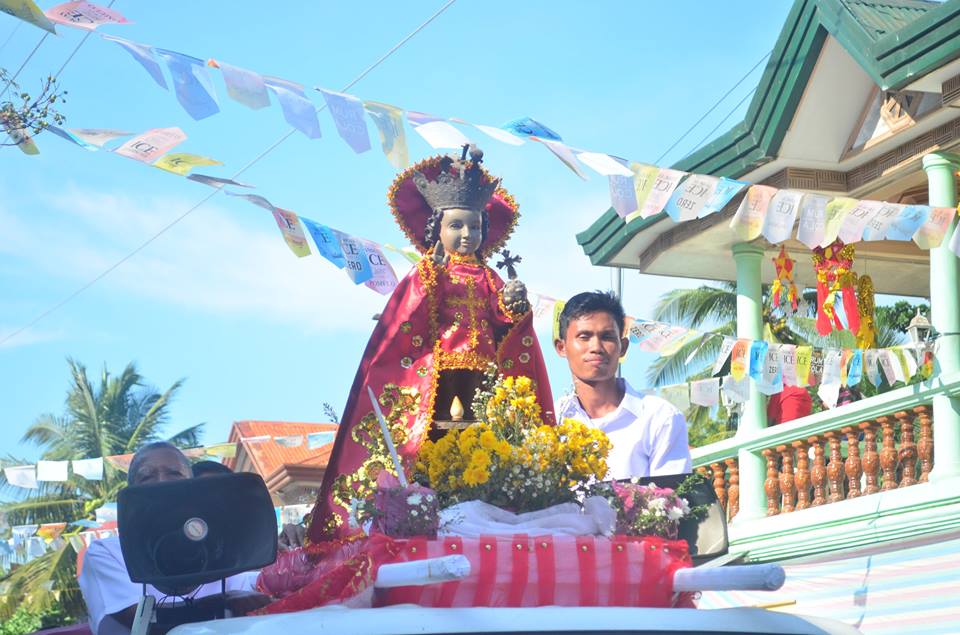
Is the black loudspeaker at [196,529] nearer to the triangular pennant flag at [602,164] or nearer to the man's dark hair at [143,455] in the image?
the man's dark hair at [143,455]

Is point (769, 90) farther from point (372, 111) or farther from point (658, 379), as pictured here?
point (658, 379)

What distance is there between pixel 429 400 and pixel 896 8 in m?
8.79

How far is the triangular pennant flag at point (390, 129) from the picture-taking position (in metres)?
7.05

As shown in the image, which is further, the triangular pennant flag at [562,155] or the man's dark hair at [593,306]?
the triangular pennant flag at [562,155]

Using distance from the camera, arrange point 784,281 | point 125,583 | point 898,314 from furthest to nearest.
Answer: point 898,314 < point 784,281 < point 125,583

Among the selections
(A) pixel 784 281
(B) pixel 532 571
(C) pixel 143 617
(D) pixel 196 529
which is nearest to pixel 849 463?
(A) pixel 784 281

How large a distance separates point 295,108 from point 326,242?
167 centimetres

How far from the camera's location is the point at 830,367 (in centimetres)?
1122

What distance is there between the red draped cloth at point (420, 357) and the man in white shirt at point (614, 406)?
0.19 meters

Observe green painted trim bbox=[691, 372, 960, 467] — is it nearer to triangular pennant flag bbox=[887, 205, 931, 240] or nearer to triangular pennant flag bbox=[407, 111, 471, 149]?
triangular pennant flag bbox=[887, 205, 931, 240]

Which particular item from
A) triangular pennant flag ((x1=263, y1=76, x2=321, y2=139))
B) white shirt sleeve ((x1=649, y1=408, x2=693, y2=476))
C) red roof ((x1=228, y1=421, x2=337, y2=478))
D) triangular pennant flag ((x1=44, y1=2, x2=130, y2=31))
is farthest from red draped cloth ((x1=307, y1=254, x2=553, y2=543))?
red roof ((x1=228, y1=421, x2=337, y2=478))

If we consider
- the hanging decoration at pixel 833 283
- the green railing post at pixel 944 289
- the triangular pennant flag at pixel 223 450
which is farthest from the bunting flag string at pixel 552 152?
the triangular pennant flag at pixel 223 450

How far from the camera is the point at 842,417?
11.4m

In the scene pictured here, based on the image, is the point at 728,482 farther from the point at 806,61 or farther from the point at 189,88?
the point at 189,88
